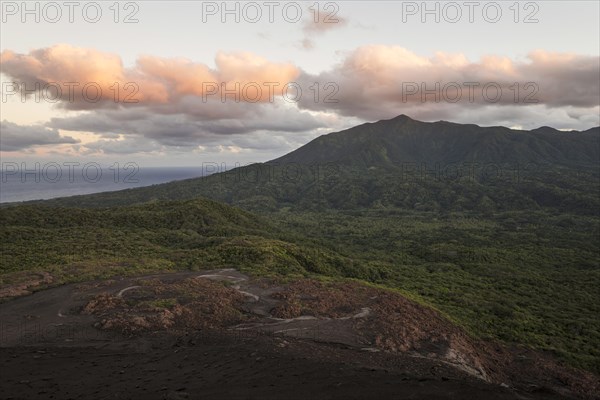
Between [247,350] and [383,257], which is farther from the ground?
[247,350]

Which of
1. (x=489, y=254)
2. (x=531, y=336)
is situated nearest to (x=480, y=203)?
(x=489, y=254)

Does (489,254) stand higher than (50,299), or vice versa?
(50,299)

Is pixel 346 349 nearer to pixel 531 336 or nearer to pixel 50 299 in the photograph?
pixel 531 336

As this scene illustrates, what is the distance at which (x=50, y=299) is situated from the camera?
3284 cm

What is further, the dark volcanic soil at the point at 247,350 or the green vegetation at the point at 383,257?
the green vegetation at the point at 383,257

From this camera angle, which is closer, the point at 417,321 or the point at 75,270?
the point at 417,321

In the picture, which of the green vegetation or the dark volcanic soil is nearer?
the dark volcanic soil

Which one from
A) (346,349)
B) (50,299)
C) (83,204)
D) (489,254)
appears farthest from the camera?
(83,204)

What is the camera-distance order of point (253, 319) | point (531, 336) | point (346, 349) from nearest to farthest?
point (346, 349) → point (253, 319) → point (531, 336)

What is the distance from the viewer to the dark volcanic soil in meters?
18.9

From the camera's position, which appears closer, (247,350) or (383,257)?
(247,350)

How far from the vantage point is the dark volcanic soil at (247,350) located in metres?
18.9

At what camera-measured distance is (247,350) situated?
909 inches

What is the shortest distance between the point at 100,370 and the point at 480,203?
194 metres
